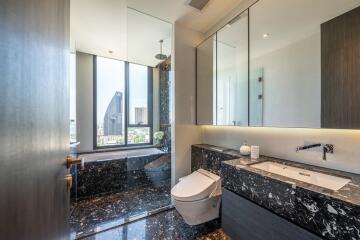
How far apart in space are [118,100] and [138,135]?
892 mm

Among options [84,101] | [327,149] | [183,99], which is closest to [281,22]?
[327,149]

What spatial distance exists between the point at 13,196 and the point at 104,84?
3.52 meters

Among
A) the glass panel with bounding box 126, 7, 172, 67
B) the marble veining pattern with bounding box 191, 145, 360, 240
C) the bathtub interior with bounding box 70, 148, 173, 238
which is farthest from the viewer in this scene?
the glass panel with bounding box 126, 7, 172, 67

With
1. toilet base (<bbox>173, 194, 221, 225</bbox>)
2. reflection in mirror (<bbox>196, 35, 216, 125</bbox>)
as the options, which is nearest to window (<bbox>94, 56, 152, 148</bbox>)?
reflection in mirror (<bbox>196, 35, 216, 125</bbox>)

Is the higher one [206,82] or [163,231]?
[206,82]

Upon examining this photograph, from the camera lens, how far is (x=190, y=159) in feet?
8.48

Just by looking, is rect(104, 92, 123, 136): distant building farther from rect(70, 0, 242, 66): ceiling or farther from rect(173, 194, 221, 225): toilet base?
rect(173, 194, 221, 225): toilet base

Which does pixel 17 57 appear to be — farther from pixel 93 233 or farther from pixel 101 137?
pixel 101 137

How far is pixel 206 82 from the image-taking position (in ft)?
8.30

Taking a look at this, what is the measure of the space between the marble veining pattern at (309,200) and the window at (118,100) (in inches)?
111

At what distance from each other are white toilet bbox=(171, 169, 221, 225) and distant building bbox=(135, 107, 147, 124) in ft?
7.12

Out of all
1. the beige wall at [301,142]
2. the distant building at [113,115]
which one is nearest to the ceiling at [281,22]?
the beige wall at [301,142]

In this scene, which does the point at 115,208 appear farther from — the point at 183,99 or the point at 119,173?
the point at 183,99

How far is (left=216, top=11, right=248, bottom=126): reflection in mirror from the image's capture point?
79.4 inches
